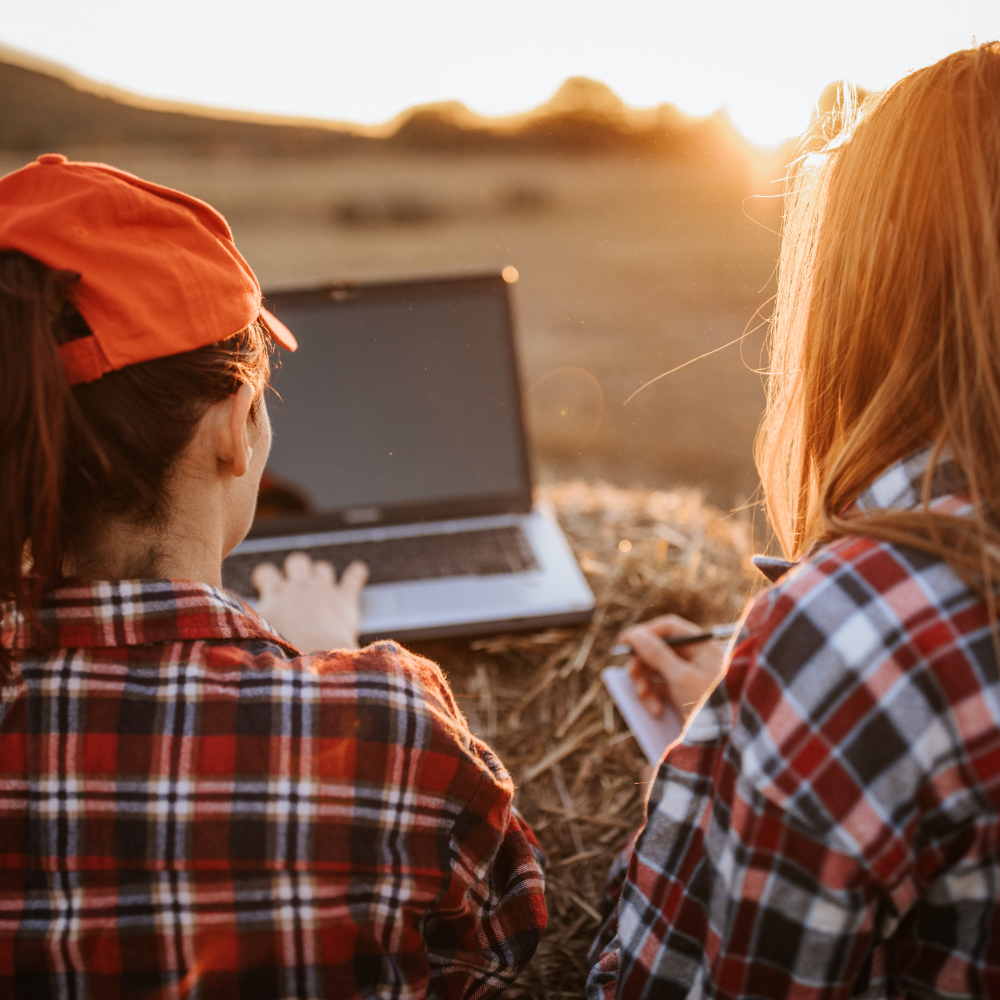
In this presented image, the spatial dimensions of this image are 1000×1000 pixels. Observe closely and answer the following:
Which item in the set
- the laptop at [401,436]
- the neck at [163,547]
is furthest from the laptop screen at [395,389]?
the neck at [163,547]

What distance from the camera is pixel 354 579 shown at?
1387 mm

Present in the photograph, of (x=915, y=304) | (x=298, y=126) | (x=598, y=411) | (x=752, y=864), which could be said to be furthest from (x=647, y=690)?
(x=598, y=411)

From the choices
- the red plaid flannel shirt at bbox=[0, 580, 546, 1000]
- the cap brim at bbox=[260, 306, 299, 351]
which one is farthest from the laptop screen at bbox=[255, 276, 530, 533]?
the red plaid flannel shirt at bbox=[0, 580, 546, 1000]

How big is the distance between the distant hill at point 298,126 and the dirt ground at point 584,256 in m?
0.05

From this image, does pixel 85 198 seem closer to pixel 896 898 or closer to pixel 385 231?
pixel 896 898

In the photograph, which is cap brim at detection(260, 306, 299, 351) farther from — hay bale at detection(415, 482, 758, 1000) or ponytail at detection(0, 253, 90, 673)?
hay bale at detection(415, 482, 758, 1000)

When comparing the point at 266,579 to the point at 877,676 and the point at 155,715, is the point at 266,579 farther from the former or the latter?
the point at 877,676

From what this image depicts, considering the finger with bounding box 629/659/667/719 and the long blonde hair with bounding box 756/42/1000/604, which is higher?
the long blonde hair with bounding box 756/42/1000/604

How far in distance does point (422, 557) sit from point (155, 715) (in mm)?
930

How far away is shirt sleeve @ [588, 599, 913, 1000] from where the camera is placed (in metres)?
0.53

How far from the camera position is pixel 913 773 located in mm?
511

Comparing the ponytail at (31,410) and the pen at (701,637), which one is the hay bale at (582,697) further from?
the ponytail at (31,410)

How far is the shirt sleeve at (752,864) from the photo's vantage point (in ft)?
1.74

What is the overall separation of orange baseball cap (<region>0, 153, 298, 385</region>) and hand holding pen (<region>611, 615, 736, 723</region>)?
79cm
